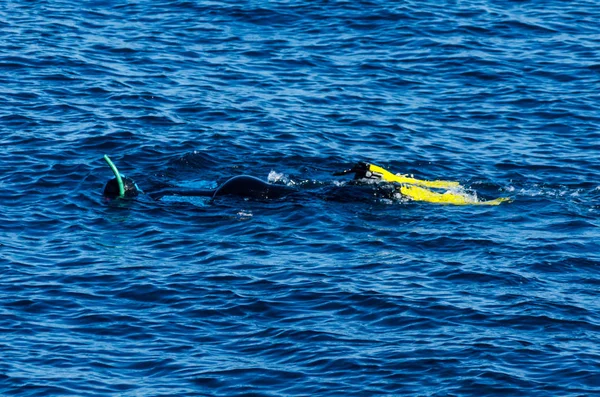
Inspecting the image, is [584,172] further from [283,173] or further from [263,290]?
[263,290]

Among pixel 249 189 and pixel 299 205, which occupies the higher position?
pixel 249 189

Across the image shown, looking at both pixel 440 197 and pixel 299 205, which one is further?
pixel 440 197

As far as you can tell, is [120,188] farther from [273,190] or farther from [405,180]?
[405,180]

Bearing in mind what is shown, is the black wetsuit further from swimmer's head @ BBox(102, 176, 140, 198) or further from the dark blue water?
swimmer's head @ BBox(102, 176, 140, 198)

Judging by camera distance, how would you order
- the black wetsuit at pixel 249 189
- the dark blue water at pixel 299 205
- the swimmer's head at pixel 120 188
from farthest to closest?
the black wetsuit at pixel 249 189
the swimmer's head at pixel 120 188
the dark blue water at pixel 299 205

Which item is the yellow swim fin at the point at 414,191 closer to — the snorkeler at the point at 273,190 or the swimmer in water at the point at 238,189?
the snorkeler at the point at 273,190

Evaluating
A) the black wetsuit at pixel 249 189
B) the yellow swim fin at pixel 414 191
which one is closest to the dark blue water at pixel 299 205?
the black wetsuit at pixel 249 189

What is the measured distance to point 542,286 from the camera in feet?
43.8

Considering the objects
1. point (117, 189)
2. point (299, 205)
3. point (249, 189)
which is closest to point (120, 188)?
point (117, 189)

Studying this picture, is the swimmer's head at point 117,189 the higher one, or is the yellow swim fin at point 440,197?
the swimmer's head at point 117,189

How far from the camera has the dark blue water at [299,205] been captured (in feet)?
37.8

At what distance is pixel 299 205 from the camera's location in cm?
1616

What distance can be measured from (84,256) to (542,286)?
5904 mm

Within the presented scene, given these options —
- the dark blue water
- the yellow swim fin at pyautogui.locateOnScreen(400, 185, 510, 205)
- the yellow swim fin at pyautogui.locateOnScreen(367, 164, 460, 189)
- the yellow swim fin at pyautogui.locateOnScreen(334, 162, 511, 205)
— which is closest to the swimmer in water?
the dark blue water
